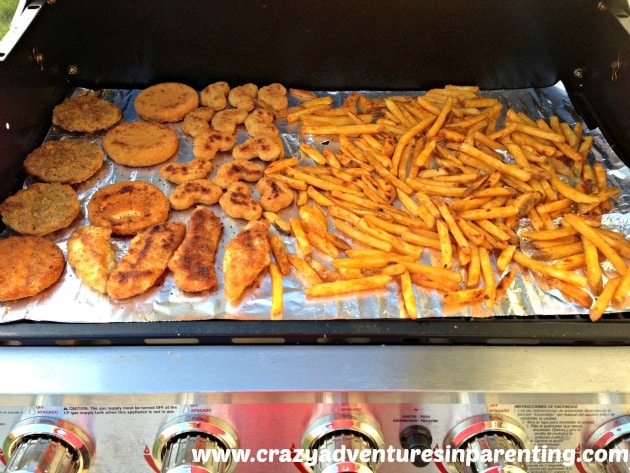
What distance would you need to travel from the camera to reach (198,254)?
2.39 metres

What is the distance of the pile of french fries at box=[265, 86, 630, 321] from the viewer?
7.57 feet

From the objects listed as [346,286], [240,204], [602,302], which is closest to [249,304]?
[346,286]

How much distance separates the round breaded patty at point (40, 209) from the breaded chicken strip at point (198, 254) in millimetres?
570

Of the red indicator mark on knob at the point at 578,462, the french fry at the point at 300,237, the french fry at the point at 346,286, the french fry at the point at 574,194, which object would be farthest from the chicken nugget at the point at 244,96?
the red indicator mark on knob at the point at 578,462

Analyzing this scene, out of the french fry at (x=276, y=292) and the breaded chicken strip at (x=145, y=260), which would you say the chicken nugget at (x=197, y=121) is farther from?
the french fry at (x=276, y=292)

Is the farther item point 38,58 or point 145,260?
point 38,58

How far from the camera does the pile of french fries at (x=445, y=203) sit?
2.31 metres

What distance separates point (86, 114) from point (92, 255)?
1.16 meters

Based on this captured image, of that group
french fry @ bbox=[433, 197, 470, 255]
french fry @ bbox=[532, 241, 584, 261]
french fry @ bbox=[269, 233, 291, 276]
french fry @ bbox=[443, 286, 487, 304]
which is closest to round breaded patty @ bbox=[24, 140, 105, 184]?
french fry @ bbox=[269, 233, 291, 276]

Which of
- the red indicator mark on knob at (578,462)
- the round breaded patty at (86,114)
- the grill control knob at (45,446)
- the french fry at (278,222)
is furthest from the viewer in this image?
the round breaded patty at (86,114)

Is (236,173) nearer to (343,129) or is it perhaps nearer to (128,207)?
(128,207)

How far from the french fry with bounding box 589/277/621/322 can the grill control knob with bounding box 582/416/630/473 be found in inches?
14.4

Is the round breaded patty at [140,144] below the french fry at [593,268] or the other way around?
the other way around

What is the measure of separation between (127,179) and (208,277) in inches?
37.0
